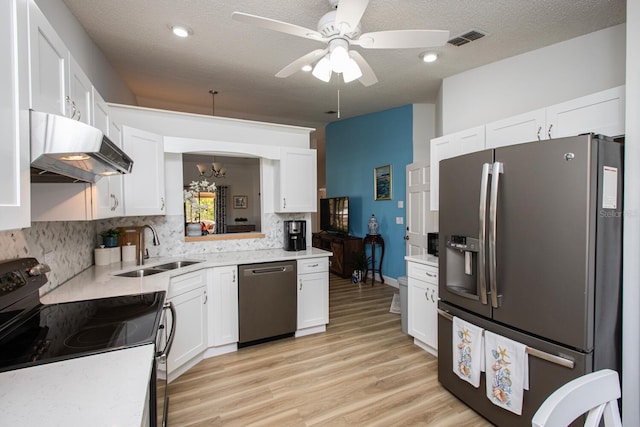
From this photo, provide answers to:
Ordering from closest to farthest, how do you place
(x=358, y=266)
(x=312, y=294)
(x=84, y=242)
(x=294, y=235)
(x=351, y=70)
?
(x=351, y=70) → (x=84, y=242) → (x=312, y=294) → (x=294, y=235) → (x=358, y=266)

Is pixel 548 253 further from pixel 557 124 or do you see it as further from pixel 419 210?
pixel 419 210

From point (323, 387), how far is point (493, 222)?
1.73 meters

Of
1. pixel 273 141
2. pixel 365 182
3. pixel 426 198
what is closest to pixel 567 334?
pixel 426 198

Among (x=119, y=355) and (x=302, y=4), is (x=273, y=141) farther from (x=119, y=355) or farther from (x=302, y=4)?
(x=119, y=355)

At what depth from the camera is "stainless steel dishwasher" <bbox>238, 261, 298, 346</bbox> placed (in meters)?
2.88

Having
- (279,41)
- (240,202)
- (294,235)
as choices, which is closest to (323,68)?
(279,41)

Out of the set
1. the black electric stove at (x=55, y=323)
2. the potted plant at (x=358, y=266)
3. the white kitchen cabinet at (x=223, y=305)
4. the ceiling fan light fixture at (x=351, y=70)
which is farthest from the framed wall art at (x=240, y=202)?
the black electric stove at (x=55, y=323)

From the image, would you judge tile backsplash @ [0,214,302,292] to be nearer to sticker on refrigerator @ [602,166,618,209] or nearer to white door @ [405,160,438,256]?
white door @ [405,160,438,256]

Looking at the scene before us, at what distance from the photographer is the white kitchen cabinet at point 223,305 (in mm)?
2787

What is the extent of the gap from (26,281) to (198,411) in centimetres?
134

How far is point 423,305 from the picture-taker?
2797mm

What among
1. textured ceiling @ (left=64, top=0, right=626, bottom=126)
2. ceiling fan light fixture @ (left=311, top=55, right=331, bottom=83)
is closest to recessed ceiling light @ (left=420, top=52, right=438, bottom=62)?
textured ceiling @ (left=64, top=0, right=626, bottom=126)

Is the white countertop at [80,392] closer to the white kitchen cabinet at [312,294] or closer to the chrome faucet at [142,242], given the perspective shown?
the chrome faucet at [142,242]

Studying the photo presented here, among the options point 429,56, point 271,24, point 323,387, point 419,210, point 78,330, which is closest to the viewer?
point 78,330
